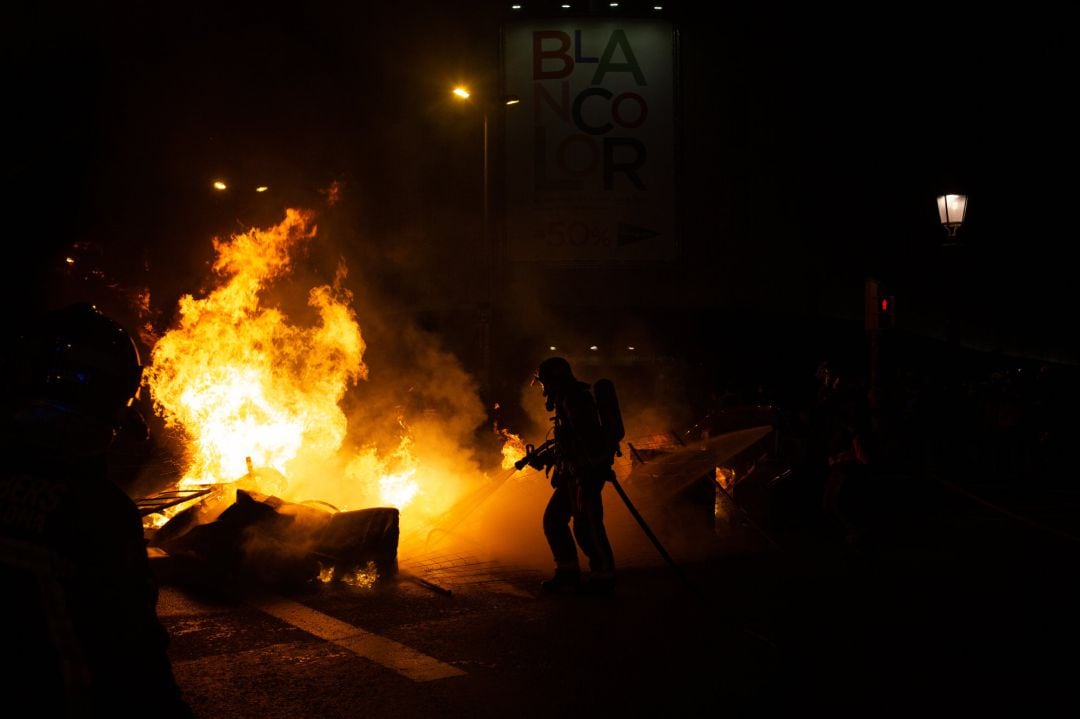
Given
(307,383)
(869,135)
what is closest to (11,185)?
(307,383)

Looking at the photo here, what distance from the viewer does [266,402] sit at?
372 inches

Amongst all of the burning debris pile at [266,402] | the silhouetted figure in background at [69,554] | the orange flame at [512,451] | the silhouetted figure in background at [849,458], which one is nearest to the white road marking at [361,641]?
the burning debris pile at [266,402]

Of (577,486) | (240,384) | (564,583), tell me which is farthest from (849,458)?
(240,384)

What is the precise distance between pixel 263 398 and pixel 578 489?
390cm

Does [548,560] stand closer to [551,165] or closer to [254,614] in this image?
[254,614]

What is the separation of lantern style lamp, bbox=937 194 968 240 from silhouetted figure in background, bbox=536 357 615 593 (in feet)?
26.2

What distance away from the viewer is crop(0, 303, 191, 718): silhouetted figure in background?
168cm

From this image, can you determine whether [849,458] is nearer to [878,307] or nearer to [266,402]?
[878,307]

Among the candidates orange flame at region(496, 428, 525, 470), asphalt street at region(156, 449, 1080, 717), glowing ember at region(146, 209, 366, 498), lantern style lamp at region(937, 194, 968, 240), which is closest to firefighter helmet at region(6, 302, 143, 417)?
asphalt street at region(156, 449, 1080, 717)

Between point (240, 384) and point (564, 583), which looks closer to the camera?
point (564, 583)

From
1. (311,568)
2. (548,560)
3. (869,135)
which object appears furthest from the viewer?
(869,135)

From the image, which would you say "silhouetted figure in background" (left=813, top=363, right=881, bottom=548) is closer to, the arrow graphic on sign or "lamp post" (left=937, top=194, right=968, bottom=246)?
"lamp post" (left=937, top=194, right=968, bottom=246)

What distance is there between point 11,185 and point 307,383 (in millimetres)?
9883

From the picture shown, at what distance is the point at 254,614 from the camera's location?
6316mm
